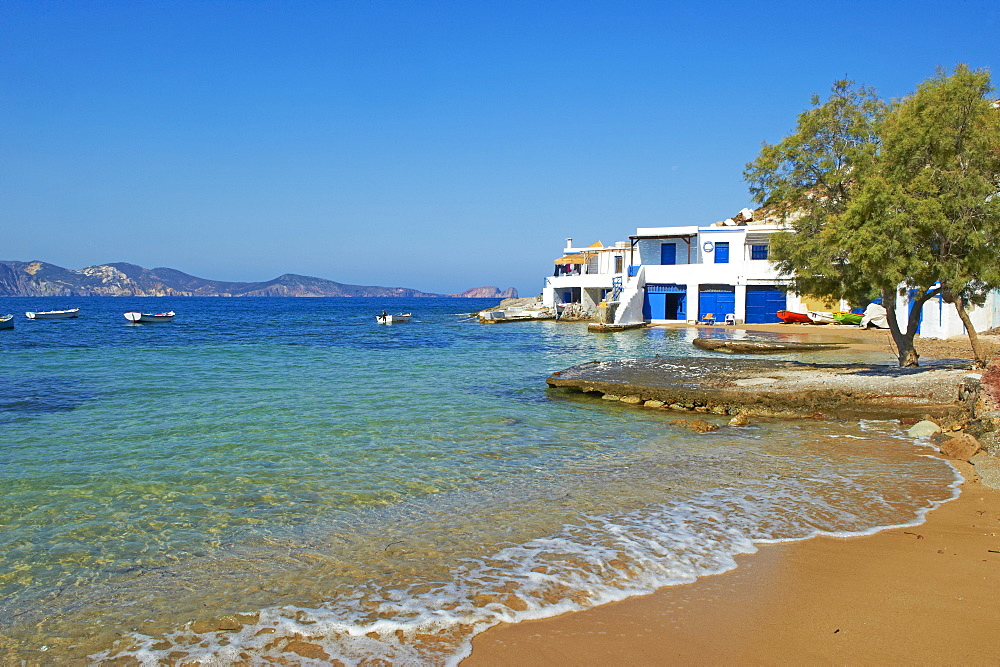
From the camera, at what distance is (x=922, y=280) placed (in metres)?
14.8

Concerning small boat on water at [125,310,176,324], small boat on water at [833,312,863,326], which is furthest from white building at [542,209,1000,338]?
small boat on water at [125,310,176,324]

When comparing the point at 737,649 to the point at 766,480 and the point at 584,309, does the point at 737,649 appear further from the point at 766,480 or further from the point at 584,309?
the point at 584,309

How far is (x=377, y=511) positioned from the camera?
8.21m

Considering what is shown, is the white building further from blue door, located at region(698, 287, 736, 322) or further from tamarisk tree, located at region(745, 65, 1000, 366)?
tamarisk tree, located at region(745, 65, 1000, 366)

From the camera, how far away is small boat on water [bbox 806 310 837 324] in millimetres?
44812

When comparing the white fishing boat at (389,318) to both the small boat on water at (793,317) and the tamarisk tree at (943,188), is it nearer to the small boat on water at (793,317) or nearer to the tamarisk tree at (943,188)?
the small boat on water at (793,317)

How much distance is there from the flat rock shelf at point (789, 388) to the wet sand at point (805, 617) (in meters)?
7.44

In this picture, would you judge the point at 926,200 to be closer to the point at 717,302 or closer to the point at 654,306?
the point at 717,302

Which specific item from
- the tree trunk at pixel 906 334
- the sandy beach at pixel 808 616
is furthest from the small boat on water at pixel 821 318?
the sandy beach at pixel 808 616

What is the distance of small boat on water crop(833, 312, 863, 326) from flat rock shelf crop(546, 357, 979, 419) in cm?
2610

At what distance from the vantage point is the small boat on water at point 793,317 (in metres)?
46.1

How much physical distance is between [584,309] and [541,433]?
155ft

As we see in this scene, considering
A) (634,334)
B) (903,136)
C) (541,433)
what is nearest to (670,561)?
(541,433)

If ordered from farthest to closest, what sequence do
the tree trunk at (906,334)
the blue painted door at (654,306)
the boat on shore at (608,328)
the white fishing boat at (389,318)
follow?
the white fishing boat at (389,318)
the blue painted door at (654,306)
the boat on shore at (608,328)
the tree trunk at (906,334)
